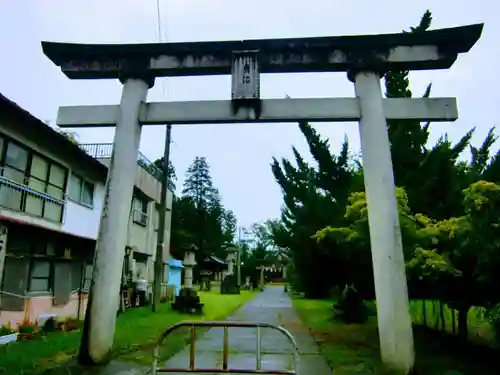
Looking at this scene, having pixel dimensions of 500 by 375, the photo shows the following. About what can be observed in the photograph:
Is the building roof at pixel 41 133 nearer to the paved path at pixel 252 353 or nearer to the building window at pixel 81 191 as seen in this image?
the building window at pixel 81 191

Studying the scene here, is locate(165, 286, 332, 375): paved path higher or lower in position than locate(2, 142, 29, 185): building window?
lower

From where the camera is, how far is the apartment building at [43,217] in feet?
35.8

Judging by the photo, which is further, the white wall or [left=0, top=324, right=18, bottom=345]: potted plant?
the white wall

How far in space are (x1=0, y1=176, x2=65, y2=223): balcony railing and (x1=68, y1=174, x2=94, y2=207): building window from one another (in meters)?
0.97

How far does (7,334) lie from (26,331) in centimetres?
73

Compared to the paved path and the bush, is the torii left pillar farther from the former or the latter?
the bush

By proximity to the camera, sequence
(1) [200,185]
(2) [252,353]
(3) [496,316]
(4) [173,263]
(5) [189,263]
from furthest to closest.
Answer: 1. (1) [200,185]
2. (4) [173,263]
3. (5) [189,263]
4. (2) [252,353]
5. (3) [496,316]

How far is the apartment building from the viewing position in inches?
430

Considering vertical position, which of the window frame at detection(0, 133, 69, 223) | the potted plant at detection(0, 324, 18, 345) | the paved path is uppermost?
the window frame at detection(0, 133, 69, 223)

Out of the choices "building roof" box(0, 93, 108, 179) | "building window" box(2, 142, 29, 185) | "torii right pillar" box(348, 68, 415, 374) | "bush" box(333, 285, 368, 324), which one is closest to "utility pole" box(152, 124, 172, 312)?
"building roof" box(0, 93, 108, 179)

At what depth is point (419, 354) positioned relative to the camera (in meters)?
8.01

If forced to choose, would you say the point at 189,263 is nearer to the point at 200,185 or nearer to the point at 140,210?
the point at 140,210

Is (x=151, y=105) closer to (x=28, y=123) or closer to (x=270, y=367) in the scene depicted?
(x=270, y=367)

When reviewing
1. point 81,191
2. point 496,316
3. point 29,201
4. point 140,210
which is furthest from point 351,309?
point 140,210
